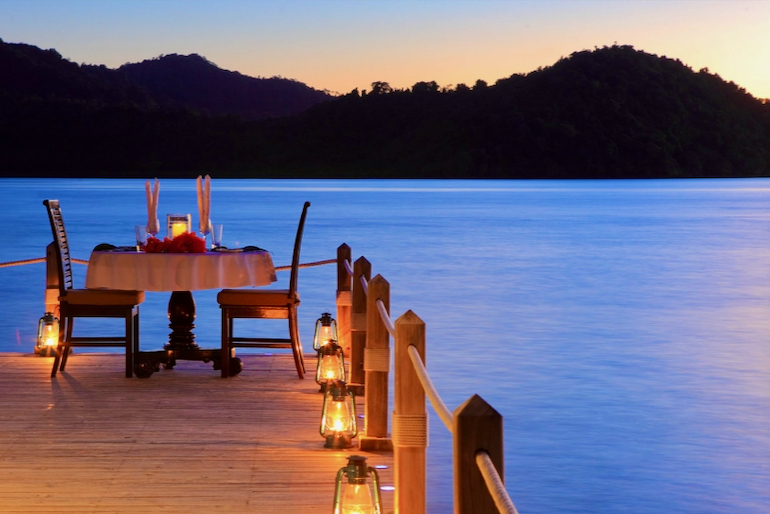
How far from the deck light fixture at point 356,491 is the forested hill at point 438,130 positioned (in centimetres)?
8914

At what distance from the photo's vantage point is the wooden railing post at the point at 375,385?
4.04 metres

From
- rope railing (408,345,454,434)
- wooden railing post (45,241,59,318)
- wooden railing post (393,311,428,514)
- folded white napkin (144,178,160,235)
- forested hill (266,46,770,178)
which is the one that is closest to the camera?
rope railing (408,345,454,434)

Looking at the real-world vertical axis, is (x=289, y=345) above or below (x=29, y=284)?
above

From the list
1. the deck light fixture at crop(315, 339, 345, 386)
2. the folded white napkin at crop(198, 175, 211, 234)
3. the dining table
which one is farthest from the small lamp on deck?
the deck light fixture at crop(315, 339, 345, 386)

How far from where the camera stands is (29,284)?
661 inches

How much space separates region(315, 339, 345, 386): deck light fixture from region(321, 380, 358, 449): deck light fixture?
907mm

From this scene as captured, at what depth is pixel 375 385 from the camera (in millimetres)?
4082

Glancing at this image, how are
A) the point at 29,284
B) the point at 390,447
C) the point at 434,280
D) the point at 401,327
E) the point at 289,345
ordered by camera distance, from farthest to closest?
1. the point at 434,280
2. the point at 29,284
3. the point at 289,345
4. the point at 390,447
5. the point at 401,327

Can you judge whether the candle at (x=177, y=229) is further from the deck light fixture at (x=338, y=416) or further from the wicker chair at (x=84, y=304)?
the deck light fixture at (x=338, y=416)

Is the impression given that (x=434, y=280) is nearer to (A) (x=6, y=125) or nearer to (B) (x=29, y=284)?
(B) (x=29, y=284)

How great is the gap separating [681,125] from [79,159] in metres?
58.7

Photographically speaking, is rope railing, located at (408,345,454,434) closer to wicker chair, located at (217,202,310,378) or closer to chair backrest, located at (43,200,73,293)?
wicker chair, located at (217,202,310,378)

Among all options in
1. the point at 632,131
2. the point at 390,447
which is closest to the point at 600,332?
the point at 390,447

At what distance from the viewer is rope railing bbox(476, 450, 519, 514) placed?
1469 mm
